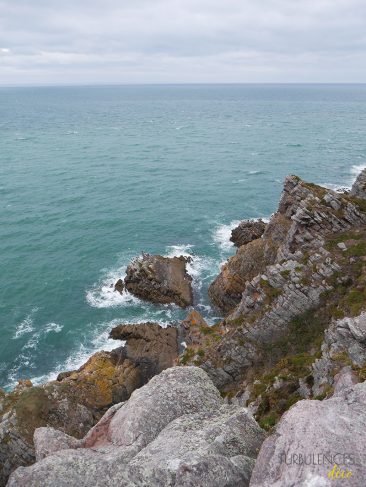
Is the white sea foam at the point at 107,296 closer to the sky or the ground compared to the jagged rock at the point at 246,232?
closer to the ground

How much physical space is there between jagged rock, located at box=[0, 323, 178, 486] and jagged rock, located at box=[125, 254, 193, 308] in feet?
33.8

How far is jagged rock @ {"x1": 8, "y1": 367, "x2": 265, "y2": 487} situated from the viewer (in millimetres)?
A: 17891

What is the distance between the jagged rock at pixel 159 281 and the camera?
63.8 meters

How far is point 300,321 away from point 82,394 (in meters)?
22.7

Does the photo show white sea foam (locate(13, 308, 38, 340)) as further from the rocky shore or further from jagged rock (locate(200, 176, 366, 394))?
jagged rock (locate(200, 176, 366, 394))

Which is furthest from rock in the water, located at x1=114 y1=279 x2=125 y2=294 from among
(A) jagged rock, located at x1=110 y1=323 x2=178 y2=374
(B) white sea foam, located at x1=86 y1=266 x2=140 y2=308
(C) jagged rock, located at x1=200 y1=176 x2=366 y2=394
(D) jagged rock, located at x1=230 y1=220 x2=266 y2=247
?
(C) jagged rock, located at x1=200 y1=176 x2=366 y2=394

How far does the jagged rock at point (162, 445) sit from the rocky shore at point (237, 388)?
68mm

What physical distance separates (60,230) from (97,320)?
105ft

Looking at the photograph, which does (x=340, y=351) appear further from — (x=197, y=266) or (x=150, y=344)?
(x=197, y=266)

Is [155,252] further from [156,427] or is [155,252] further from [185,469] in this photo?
[185,469]

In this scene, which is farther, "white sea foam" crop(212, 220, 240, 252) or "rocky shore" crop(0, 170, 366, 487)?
"white sea foam" crop(212, 220, 240, 252)

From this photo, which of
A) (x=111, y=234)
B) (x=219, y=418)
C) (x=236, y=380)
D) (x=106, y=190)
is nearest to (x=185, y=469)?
(x=219, y=418)

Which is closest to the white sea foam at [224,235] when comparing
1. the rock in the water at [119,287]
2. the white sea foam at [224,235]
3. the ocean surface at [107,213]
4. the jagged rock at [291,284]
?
the white sea foam at [224,235]

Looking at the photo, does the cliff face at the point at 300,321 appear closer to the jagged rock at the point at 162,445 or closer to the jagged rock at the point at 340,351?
the jagged rock at the point at 340,351
